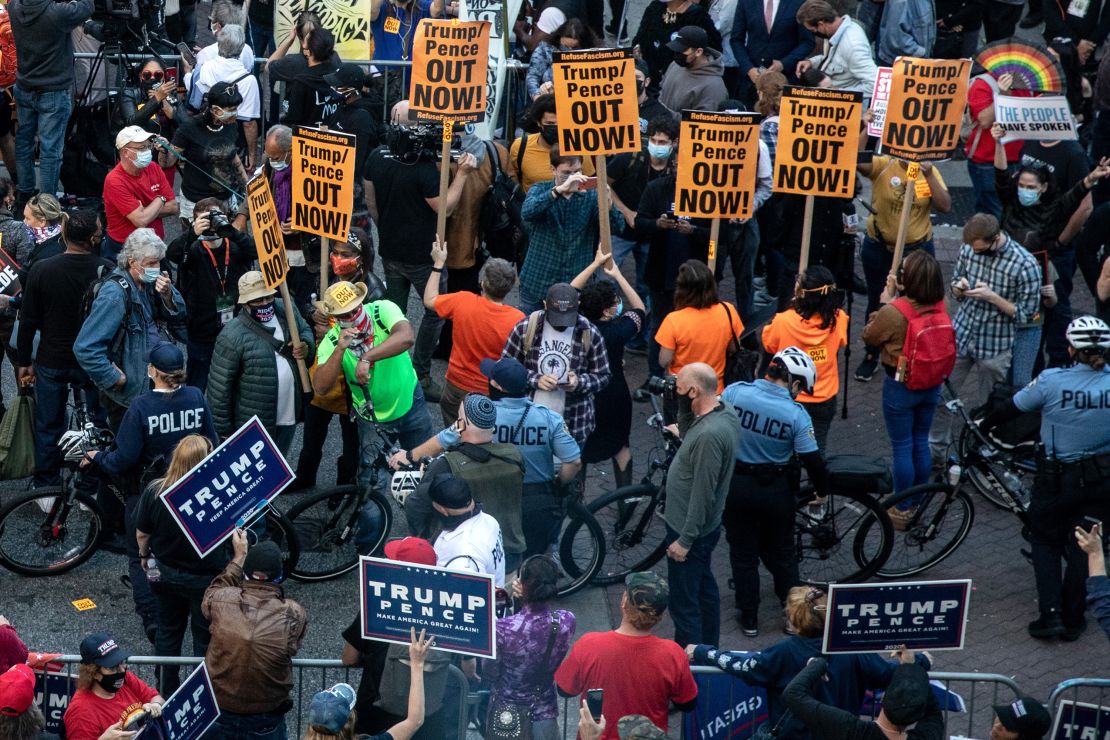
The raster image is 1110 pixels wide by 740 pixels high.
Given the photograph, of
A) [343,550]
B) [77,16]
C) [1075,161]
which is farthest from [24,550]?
[1075,161]

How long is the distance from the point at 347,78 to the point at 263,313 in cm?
411

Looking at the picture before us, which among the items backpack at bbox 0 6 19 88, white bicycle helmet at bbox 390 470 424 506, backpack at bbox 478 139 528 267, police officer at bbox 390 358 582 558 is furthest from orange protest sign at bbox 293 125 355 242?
backpack at bbox 0 6 19 88

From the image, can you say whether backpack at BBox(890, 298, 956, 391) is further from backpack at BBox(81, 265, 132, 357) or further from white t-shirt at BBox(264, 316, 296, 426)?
backpack at BBox(81, 265, 132, 357)

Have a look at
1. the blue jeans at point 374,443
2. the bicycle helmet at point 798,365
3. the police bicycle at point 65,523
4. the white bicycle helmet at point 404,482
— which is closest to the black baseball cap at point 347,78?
the blue jeans at point 374,443

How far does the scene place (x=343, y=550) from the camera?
1002 centimetres

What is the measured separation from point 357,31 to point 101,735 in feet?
30.8

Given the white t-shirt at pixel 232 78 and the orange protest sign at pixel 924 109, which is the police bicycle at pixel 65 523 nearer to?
the white t-shirt at pixel 232 78

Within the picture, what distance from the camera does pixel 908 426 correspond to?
10.4m

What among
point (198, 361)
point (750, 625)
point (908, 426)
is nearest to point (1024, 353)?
point (908, 426)

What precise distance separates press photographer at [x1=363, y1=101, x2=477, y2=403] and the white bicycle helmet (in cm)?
294

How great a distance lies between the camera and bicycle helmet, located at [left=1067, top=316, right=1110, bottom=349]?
9.09 m

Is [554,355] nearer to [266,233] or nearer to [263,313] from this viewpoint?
[263,313]

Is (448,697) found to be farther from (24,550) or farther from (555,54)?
(555,54)

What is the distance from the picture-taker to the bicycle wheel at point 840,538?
9.78 m
